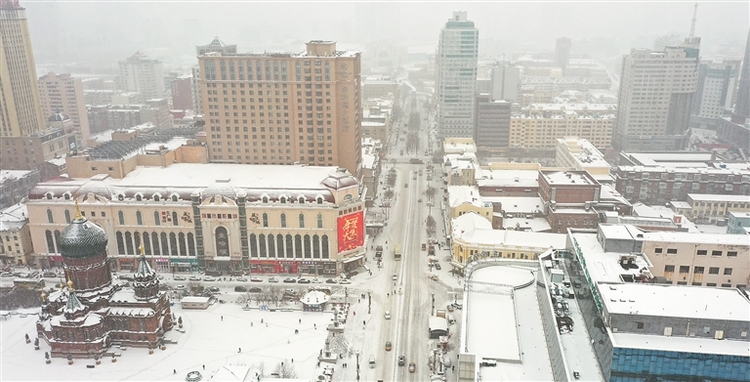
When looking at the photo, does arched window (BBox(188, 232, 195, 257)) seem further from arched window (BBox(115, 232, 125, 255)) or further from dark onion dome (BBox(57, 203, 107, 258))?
dark onion dome (BBox(57, 203, 107, 258))

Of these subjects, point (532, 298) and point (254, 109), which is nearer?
point (532, 298)

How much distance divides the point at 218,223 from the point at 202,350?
31764 millimetres

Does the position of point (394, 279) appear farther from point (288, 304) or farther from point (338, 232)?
point (288, 304)

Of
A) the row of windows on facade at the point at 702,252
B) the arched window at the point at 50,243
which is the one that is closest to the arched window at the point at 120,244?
the arched window at the point at 50,243

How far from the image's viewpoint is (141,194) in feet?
367

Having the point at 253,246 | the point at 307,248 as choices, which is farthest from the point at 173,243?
the point at 307,248

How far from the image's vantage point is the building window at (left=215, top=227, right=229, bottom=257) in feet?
367

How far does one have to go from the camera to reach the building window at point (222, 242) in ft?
367

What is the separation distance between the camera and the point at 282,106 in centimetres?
13338

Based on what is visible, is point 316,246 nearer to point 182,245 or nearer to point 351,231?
point 351,231

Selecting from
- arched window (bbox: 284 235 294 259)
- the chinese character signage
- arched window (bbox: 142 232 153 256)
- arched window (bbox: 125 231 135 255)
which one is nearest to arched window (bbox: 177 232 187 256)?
arched window (bbox: 142 232 153 256)

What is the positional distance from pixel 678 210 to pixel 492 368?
98903 millimetres

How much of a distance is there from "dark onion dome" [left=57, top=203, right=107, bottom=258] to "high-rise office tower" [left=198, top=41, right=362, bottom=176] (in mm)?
53604

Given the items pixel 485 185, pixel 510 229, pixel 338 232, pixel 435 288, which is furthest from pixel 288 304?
pixel 485 185
